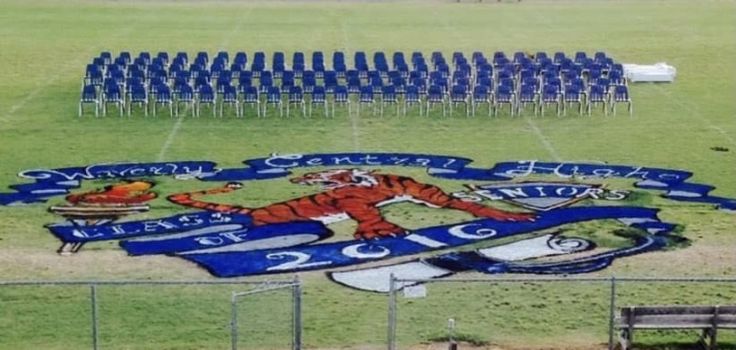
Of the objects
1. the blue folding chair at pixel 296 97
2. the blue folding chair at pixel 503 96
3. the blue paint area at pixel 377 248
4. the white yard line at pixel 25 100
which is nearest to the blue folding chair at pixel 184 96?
the blue folding chair at pixel 296 97

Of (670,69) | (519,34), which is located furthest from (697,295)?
(519,34)

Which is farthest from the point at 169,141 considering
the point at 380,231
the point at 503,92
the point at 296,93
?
the point at 503,92

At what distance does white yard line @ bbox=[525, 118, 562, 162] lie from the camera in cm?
2280

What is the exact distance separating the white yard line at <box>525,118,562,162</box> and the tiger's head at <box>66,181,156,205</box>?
7.95 metres

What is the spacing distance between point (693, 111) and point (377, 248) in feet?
43.8

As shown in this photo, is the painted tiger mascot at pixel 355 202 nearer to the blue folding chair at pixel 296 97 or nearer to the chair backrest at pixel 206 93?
the blue folding chair at pixel 296 97

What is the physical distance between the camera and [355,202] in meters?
19.2

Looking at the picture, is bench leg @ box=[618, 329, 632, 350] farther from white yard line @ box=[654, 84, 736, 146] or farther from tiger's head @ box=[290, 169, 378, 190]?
white yard line @ box=[654, 84, 736, 146]

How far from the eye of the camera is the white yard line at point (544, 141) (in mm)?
22797

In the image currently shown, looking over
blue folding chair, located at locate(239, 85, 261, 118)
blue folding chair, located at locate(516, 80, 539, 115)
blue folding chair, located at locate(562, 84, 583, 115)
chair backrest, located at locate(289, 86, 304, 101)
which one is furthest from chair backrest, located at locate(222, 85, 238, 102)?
blue folding chair, located at locate(562, 84, 583, 115)

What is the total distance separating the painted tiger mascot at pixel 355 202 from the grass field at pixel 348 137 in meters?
0.47

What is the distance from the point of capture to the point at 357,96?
28281 mm

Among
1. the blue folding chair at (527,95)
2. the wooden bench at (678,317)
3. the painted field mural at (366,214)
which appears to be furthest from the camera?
the blue folding chair at (527,95)

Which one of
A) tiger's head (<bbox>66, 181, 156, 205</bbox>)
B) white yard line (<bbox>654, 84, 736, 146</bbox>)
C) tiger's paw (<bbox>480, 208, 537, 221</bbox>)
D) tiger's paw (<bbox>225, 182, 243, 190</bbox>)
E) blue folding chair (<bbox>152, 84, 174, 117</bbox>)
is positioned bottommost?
tiger's paw (<bbox>480, 208, 537, 221</bbox>)
